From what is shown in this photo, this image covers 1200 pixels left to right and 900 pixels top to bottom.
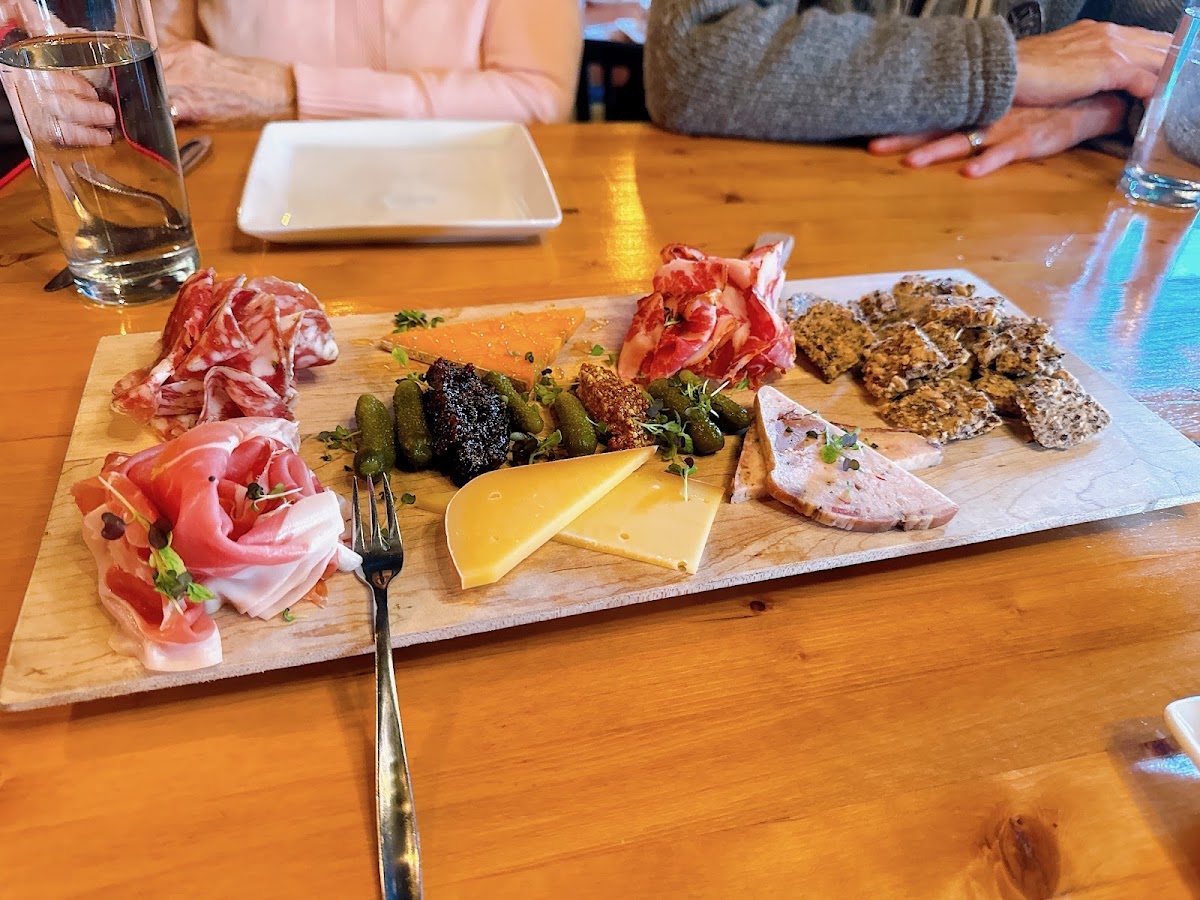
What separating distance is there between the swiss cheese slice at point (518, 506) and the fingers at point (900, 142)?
1.94 m

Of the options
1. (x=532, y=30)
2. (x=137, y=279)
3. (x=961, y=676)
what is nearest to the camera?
(x=961, y=676)

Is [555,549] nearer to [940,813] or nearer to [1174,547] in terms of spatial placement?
[940,813]

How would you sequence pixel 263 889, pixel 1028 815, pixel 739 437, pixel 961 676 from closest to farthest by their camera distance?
pixel 263 889, pixel 1028 815, pixel 961 676, pixel 739 437

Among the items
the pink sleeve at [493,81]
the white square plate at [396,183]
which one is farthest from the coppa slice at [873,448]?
the pink sleeve at [493,81]

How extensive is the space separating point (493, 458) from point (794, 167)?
5.93 feet

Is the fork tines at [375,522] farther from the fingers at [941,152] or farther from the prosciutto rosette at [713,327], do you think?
the fingers at [941,152]

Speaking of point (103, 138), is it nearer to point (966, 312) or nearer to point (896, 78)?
point (966, 312)

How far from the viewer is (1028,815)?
90 centimetres

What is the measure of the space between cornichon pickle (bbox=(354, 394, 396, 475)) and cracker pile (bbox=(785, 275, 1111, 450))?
834 mm

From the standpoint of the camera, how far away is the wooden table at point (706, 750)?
0.83 meters

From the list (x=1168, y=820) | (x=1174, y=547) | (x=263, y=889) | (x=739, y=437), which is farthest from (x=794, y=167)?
(x=263, y=889)

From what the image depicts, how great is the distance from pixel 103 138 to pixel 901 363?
157 cm

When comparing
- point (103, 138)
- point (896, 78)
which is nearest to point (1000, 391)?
point (896, 78)

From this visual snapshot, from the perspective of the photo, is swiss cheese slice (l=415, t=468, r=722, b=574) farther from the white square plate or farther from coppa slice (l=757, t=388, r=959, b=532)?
the white square plate
